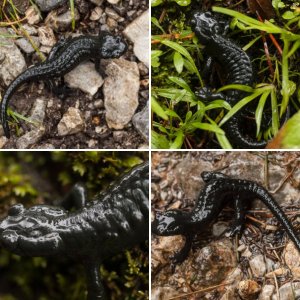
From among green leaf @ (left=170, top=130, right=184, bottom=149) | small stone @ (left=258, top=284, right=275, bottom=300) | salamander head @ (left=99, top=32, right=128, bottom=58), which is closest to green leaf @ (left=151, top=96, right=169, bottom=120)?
green leaf @ (left=170, top=130, right=184, bottom=149)

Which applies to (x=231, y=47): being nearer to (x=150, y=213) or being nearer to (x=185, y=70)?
(x=185, y=70)

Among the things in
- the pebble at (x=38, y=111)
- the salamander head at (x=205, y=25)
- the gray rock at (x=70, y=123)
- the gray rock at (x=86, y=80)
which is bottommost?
the gray rock at (x=70, y=123)

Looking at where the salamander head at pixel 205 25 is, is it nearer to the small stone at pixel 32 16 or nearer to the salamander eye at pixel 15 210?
the small stone at pixel 32 16

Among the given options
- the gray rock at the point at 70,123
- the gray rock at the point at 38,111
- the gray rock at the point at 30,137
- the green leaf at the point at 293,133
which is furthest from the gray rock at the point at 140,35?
the green leaf at the point at 293,133

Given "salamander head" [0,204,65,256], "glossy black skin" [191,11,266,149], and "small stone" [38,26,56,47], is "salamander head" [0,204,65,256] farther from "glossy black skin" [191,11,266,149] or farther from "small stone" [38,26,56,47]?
"glossy black skin" [191,11,266,149]

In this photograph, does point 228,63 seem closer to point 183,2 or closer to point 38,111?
point 183,2
